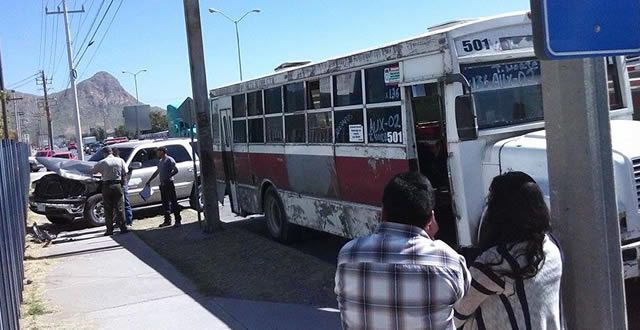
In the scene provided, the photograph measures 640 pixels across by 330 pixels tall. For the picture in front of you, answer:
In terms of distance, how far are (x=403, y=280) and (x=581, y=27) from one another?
1.07m

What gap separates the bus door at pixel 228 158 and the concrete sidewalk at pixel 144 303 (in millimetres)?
2122

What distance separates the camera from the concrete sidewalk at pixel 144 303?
6637 millimetres

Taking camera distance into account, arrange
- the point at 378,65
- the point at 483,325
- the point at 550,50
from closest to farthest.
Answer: the point at 550,50 → the point at 483,325 → the point at 378,65

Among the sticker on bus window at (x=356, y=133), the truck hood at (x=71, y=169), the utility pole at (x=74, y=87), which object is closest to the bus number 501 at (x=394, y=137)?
the sticker on bus window at (x=356, y=133)

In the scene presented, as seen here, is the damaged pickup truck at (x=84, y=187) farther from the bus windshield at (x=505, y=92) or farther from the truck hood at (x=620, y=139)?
the truck hood at (x=620, y=139)

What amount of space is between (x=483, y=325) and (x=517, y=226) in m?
0.42

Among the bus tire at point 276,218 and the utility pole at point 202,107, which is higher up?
the utility pole at point 202,107

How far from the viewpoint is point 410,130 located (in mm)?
6836

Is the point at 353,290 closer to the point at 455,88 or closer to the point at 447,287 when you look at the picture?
the point at 447,287

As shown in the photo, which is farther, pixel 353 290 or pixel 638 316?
pixel 638 316

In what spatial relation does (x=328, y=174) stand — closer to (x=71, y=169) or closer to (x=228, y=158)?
(x=228, y=158)

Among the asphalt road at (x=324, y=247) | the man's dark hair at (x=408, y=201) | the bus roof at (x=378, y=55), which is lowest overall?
the asphalt road at (x=324, y=247)

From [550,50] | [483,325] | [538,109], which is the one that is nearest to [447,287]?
[483,325]

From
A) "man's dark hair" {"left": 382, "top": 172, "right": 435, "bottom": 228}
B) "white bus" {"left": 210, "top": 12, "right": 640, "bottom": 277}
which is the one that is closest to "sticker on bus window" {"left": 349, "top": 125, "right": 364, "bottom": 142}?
"white bus" {"left": 210, "top": 12, "right": 640, "bottom": 277}
